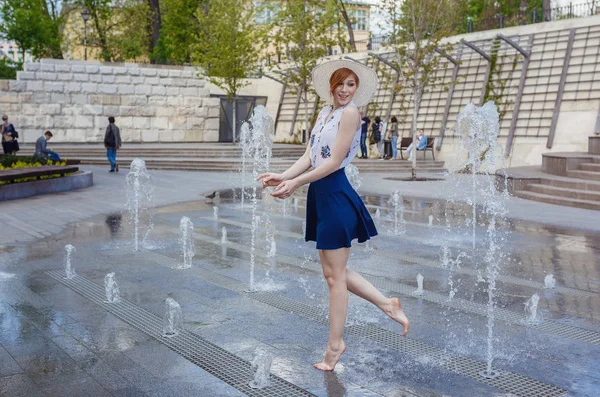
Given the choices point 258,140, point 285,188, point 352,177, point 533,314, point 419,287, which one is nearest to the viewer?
point 285,188

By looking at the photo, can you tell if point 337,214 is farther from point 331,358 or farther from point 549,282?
point 549,282

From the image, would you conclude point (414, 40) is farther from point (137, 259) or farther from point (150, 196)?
point (137, 259)

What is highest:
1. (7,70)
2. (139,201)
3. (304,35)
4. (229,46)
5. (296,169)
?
(304,35)

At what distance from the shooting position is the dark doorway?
34.8 m

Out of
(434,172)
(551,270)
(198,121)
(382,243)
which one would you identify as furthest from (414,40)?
(198,121)

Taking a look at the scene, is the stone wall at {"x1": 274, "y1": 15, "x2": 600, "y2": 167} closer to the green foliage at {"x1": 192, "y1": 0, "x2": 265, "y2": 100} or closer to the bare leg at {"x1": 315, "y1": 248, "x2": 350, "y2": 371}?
the green foliage at {"x1": 192, "y1": 0, "x2": 265, "y2": 100}

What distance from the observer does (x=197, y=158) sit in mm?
25750

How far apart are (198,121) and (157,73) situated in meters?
2.83

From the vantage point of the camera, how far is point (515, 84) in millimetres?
24406

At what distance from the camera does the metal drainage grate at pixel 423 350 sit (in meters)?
4.09

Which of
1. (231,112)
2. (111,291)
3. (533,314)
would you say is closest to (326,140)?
(533,314)

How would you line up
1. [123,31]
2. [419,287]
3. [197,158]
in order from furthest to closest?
[123,31]
[197,158]
[419,287]

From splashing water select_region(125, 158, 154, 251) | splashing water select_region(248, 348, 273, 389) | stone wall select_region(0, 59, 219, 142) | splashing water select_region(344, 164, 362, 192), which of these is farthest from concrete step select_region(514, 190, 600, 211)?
stone wall select_region(0, 59, 219, 142)

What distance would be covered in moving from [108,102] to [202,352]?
2817 centimetres
